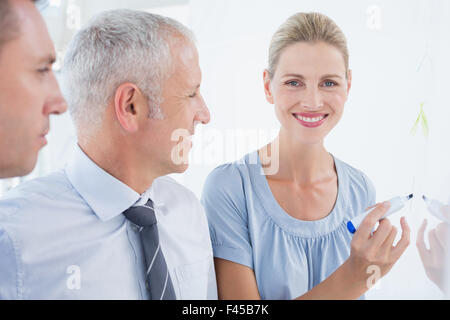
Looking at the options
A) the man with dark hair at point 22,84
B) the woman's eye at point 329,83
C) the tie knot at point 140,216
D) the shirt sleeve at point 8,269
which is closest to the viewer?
the man with dark hair at point 22,84

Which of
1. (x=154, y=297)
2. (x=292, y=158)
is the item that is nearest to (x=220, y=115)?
(x=292, y=158)

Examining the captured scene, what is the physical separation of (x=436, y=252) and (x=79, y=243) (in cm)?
64

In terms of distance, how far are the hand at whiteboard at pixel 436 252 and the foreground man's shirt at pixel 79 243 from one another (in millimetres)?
426

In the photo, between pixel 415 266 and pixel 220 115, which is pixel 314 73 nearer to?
pixel 220 115

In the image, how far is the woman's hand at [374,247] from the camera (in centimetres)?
68

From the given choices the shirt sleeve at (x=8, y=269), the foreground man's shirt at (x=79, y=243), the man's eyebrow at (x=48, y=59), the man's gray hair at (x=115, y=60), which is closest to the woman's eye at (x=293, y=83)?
the man's gray hair at (x=115, y=60)

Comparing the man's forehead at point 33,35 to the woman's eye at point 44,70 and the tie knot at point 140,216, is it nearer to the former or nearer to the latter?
the woman's eye at point 44,70

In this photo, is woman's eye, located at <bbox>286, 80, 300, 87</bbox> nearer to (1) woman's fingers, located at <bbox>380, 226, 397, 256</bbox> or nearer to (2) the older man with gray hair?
(2) the older man with gray hair

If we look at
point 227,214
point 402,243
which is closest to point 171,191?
point 227,214

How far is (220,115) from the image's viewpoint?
996mm

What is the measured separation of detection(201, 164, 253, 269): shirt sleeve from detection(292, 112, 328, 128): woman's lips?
6.6 inches

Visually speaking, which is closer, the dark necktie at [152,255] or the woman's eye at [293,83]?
the dark necktie at [152,255]

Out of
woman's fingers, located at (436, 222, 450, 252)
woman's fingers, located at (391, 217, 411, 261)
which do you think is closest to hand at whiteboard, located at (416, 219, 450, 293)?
woman's fingers, located at (436, 222, 450, 252)

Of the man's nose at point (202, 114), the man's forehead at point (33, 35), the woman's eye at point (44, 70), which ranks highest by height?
the man's forehead at point (33, 35)
